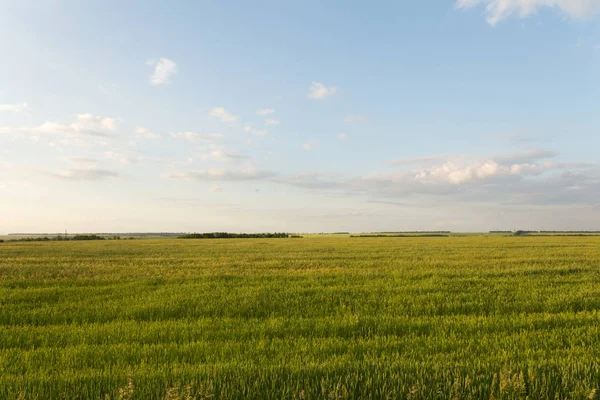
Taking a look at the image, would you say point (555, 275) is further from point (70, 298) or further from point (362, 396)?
point (70, 298)

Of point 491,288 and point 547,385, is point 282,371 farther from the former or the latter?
point 491,288

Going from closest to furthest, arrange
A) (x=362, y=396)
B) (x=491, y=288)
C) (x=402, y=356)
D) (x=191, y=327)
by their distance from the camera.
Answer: (x=362, y=396)
(x=402, y=356)
(x=191, y=327)
(x=491, y=288)

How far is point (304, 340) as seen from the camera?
759 centimetres

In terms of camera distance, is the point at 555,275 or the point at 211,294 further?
the point at 555,275

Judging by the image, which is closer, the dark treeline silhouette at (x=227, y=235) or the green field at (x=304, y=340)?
the green field at (x=304, y=340)

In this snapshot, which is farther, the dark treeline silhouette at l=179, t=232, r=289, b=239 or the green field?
the dark treeline silhouette at l=179, t=232, r=289, b=239

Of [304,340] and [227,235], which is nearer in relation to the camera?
[304,340]

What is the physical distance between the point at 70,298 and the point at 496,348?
1286 cm

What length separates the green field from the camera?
5.23 metres

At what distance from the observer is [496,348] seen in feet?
23.3

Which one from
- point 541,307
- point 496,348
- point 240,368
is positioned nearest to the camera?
point 240,368

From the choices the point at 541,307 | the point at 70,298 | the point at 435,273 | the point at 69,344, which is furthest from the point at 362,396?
the point at 435,273

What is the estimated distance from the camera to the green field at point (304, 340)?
17.2 feet

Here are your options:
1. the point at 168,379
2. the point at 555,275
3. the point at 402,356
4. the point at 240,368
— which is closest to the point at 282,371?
the point at 240,368
